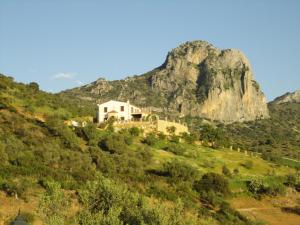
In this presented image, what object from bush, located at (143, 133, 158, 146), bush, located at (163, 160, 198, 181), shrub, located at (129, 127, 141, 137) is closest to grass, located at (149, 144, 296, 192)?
bush, located at (143, 133, 158, 146)

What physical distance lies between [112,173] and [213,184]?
11.5 m

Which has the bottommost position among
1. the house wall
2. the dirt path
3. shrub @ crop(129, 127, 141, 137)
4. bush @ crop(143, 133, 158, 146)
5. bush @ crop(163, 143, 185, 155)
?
the dirt path

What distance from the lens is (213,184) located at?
6256 centimetres

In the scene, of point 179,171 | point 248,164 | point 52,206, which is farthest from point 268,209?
point 52,206

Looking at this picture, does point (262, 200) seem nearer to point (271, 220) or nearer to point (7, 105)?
point (271, 220)

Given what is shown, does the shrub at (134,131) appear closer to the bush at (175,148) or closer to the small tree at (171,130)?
the bush at (175,148)

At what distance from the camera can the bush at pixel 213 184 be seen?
62.0 m

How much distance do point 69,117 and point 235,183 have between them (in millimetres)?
28990

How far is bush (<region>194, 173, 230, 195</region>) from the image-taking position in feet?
203

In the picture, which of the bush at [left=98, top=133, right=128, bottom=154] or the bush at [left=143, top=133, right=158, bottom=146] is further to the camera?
the bush at [left=143, top=133, right=158, bottom=146]

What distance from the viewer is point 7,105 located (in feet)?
249

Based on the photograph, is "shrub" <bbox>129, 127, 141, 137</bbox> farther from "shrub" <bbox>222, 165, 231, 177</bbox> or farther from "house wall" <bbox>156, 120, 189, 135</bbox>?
"shrub" <bbox>222, 165, 231, 177</bbox>

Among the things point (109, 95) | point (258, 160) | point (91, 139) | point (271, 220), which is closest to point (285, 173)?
point (258, 160)

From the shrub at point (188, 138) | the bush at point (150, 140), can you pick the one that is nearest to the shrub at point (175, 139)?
the shrub at point (188, 138)
